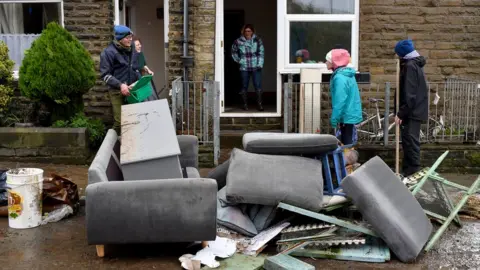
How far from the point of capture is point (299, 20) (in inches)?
421

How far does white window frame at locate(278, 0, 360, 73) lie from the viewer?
418 inches

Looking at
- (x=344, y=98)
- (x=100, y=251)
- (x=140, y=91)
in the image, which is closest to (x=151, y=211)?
(x=100, y=251)

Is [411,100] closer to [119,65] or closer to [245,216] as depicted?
[245,216]

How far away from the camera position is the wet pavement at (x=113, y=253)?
5750 millimetres

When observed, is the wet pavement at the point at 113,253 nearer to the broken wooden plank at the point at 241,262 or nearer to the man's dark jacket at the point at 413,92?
the broken wooden plank at the point at 241,262

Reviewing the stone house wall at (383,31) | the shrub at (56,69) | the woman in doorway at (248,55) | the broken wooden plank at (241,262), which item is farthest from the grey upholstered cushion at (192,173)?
the woman in doorway at (248,55)

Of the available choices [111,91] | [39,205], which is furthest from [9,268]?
[111,91]

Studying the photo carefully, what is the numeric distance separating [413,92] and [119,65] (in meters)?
3.95

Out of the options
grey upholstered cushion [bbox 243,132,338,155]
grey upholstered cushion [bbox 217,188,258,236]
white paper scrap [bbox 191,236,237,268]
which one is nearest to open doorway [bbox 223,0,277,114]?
grey upholstered cushion [bbox 243,132,338,155]

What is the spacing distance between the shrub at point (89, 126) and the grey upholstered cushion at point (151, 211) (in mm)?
4253

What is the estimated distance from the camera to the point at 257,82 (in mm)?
11953

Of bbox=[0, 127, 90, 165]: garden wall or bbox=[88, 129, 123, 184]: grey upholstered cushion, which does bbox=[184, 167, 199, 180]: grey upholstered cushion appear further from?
bbox=[0, 127, 90, 165]: garden wall

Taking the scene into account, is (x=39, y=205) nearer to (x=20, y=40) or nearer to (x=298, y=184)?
(x=298, y=184)

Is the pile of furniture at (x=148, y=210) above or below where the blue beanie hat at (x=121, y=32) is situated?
below
